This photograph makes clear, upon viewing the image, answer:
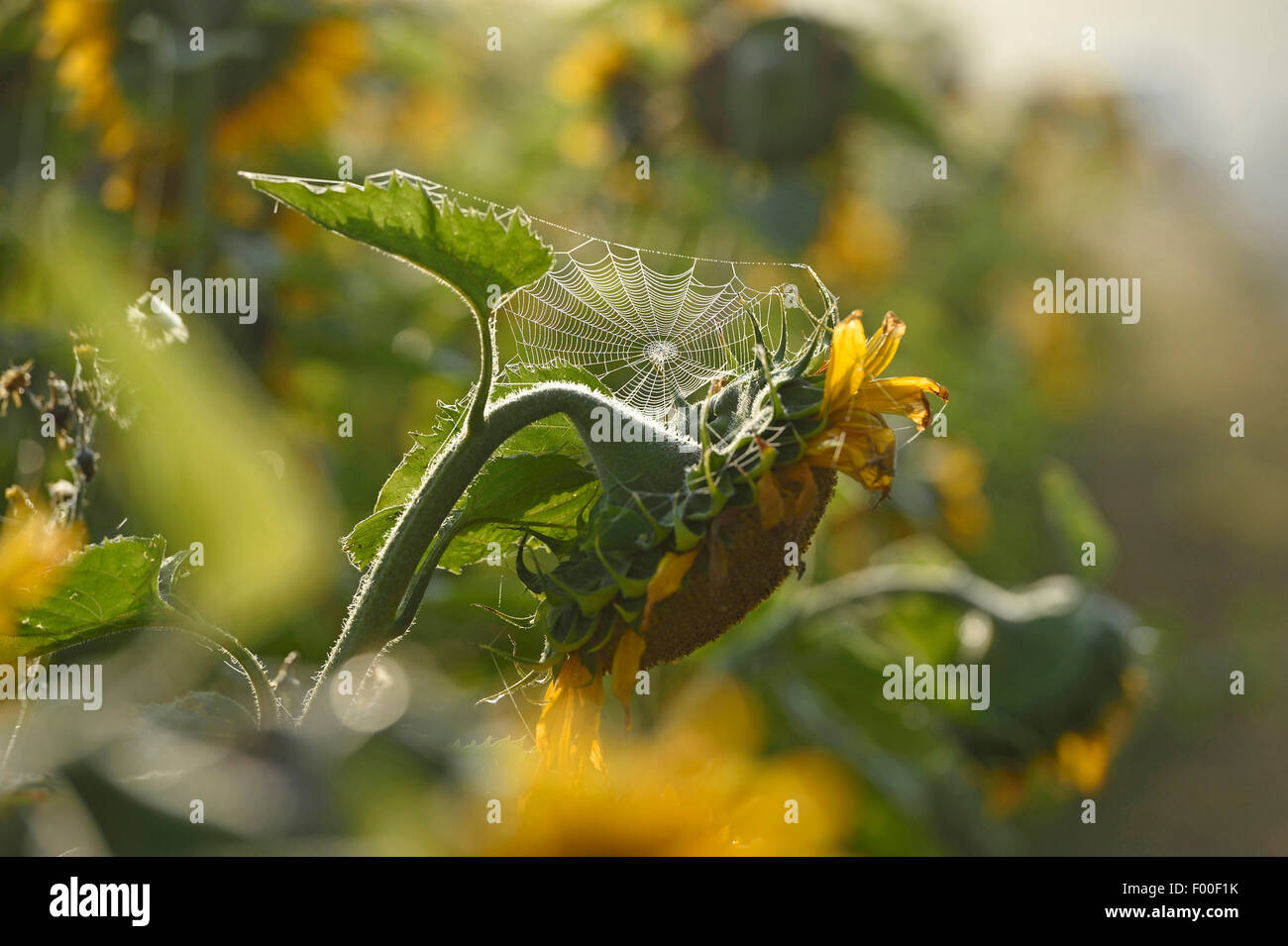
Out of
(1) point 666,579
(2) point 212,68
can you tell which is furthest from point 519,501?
(2) point 212,68

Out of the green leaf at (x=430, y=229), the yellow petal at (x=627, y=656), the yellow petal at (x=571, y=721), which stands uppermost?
the green leaf at (x=430, y=229)

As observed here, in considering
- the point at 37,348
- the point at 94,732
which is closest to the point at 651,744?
the point at 37,348

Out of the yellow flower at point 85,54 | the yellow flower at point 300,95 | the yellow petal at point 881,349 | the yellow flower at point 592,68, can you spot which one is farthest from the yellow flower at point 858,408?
the yellow flower at point 592,68

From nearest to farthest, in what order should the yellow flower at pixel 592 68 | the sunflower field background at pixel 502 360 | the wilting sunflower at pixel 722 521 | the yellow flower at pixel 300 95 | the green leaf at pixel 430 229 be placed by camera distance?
the green leaf at pixel 430 229 → the wilting sunflower at pixel 722 521 → the sunflower field background at pixel 502 360 → the yellow flower at pixel 300 95 → the yellow flower at pixel 592 68

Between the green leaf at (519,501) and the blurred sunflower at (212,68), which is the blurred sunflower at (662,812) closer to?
the green leaf at (519,501)

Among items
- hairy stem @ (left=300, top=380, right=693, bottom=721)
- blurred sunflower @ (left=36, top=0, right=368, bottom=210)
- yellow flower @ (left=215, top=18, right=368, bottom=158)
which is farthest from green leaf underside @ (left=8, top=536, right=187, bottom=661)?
yellow flower @ (left=215, top=18, right=368, bottom=158)

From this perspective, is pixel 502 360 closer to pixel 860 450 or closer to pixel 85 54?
pixel 85 54

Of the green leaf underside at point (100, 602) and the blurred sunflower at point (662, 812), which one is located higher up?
the green leaf underside at point (100, 602)
